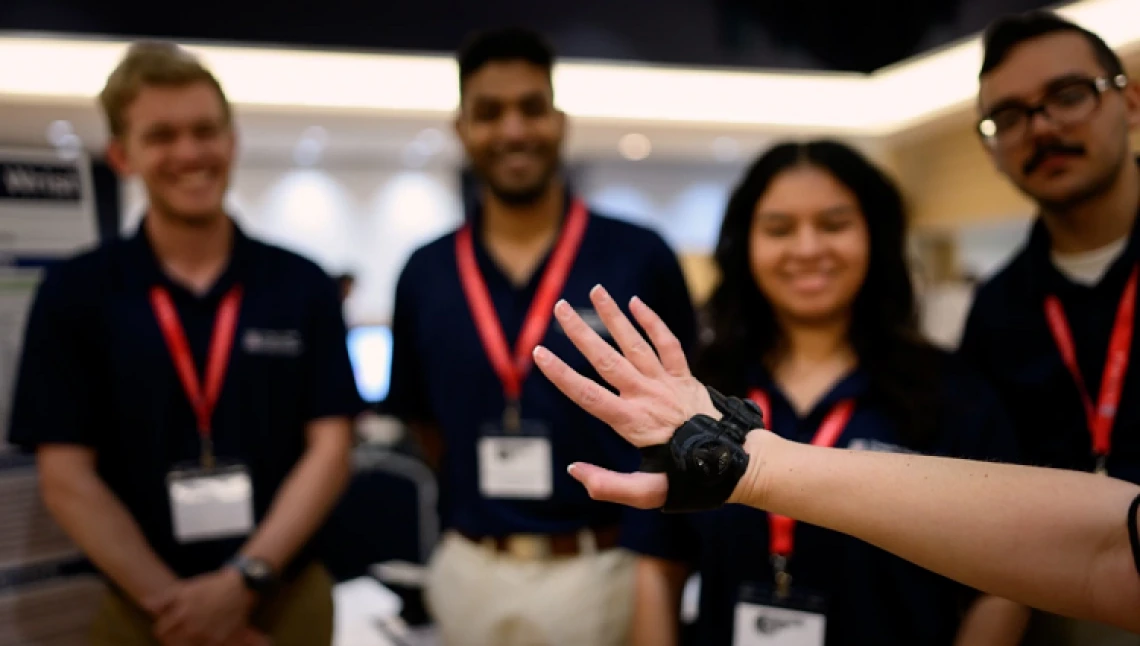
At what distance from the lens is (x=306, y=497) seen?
5.21 feet

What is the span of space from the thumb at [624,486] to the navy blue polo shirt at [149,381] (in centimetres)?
100

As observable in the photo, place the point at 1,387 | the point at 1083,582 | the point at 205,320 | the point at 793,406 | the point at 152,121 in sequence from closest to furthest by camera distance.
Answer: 1. the point at 1083,582
2. the point at 793,406
3. the point at 152,121
4. the point at 205,320
5. the point at 1,387

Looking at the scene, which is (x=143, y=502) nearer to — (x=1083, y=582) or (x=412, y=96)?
(x=1083, y=582)

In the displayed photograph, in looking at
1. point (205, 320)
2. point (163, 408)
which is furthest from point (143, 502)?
point (205, 320)

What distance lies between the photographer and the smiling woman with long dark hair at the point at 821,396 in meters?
1.24

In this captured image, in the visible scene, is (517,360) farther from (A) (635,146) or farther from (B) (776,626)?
(A) (635,146)

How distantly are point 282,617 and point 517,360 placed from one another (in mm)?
698

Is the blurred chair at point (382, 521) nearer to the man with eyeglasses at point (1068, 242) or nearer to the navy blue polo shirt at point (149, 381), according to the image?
the navy blue polo shirt at point (149, 381)

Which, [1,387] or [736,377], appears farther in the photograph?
[1,387]

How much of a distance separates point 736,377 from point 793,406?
10 centimetres

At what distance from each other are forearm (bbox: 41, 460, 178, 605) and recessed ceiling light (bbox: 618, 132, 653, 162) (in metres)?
4.25

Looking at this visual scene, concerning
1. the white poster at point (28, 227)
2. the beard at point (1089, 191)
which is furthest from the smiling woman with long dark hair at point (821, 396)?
the white poster at point (28, 227)

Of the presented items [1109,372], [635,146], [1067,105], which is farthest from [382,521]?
[635,146]

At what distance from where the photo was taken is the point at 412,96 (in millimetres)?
4047
